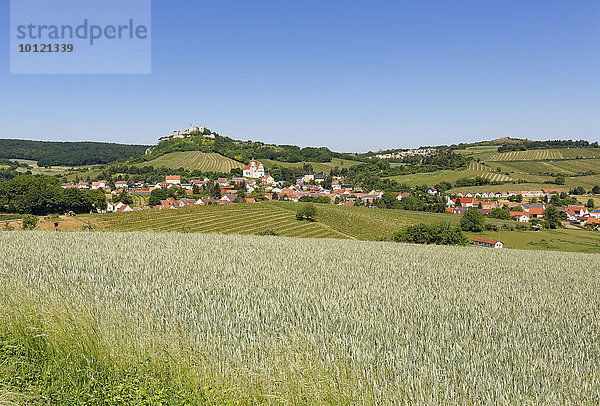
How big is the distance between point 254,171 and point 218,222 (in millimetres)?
128287

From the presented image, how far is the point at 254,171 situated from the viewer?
598 ft

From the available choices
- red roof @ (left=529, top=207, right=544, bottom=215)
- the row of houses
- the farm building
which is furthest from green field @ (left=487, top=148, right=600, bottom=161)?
the farm building

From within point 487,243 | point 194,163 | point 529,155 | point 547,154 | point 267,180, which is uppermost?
point 547,154

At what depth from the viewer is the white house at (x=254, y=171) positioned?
592 feet

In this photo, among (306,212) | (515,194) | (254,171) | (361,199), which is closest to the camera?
(306,212)

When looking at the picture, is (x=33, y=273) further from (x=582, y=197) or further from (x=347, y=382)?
(x=582, y=197)

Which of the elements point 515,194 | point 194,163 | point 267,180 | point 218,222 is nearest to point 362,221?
point 218,222

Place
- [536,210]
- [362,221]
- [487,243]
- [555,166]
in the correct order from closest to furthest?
[487,243]
[362,221]
[536,210]
[555,166]

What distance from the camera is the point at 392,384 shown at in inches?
127

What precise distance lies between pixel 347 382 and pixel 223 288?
3.03m

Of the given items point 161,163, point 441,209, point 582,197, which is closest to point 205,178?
point 161,163

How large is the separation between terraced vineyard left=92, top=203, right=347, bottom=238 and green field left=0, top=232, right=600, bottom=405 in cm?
3893

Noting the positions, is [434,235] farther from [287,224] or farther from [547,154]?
[547,154]

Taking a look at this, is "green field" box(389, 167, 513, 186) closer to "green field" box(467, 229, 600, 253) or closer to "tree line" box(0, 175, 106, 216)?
"green field" box(467, 229, 600, 253)
